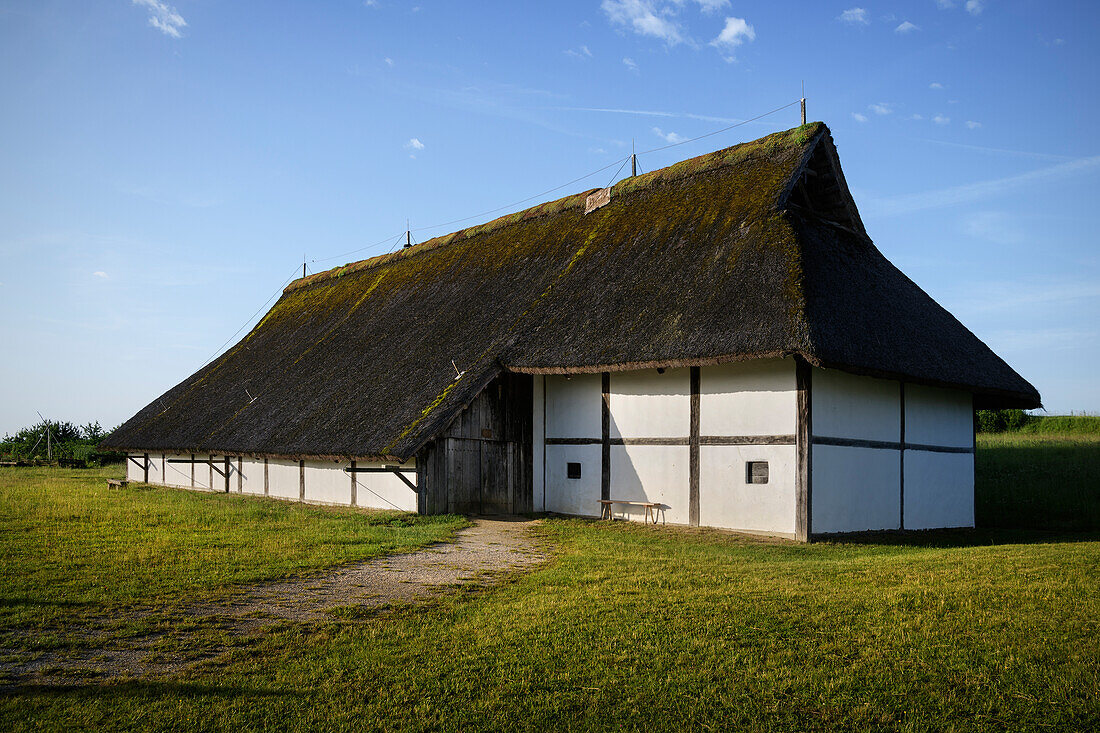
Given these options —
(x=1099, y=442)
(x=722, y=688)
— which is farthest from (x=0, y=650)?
(x=1099, y=442)

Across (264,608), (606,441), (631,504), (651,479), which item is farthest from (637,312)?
(264,608)

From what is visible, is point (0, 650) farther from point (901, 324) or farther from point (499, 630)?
point (901, 324)

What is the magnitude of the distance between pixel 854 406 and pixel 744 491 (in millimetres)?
2611

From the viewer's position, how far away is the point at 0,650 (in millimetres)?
6641

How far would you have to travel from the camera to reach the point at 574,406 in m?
18.0

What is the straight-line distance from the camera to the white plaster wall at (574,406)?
1758 cm

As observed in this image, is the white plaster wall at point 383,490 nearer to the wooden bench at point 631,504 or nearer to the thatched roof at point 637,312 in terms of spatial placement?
the thatched roof at point 637,312

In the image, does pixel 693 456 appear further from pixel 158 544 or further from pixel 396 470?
pixel 158 544

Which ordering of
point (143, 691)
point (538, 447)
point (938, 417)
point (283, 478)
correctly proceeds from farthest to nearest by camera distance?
point (283, 478), point (538, 447), point (938, 417), point (143, 691)

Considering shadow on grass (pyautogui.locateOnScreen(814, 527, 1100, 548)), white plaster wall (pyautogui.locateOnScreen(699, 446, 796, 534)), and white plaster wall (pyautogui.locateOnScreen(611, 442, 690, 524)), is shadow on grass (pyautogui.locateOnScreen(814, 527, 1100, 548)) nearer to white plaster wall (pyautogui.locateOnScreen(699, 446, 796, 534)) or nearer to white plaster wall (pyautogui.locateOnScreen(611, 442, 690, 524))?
white plaster wall (pyautogui.locateOnScreen(699, 446, 796, 534))

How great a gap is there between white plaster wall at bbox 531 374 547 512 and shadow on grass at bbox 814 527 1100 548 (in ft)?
21.0

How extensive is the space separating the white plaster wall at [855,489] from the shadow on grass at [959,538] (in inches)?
8.9

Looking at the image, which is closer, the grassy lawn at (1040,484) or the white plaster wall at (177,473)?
the grassy lawn at (1040,484)

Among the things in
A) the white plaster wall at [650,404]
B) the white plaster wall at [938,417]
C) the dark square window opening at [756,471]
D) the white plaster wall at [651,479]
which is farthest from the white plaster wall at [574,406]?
the white plaster wall at [938,417]
